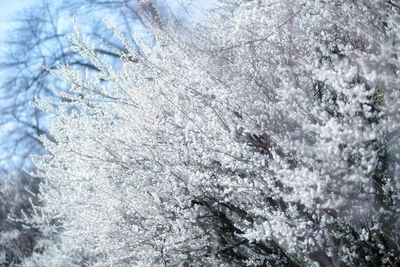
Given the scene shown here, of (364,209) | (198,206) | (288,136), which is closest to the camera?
(364,209)

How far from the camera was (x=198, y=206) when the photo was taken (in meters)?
3.62

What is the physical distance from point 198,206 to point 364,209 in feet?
4.52

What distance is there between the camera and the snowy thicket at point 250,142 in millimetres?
2424

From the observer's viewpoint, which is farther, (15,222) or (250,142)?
(15,222)

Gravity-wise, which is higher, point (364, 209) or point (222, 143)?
point (222, 143)

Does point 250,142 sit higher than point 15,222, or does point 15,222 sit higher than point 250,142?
point 15,222

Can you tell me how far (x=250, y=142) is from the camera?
3.16 metres

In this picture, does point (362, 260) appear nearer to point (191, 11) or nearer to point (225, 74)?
point (225, 74)

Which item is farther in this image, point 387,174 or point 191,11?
point 191,11

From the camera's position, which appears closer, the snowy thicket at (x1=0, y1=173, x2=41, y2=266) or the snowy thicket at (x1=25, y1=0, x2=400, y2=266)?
the snowy thicket at (x1=25, y1=0, x2=400, y2=266)

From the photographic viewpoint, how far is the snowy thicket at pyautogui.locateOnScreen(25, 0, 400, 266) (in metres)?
2.42

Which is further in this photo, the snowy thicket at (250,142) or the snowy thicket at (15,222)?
the snowy thicket at (15,222)

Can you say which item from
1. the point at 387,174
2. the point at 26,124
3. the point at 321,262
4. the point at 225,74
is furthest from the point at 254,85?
the point at 26,124

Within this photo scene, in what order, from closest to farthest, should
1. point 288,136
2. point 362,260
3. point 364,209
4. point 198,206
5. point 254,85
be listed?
point 364,209 → point 288,136 → point 362,260 → point 254,85 → point 198,206
